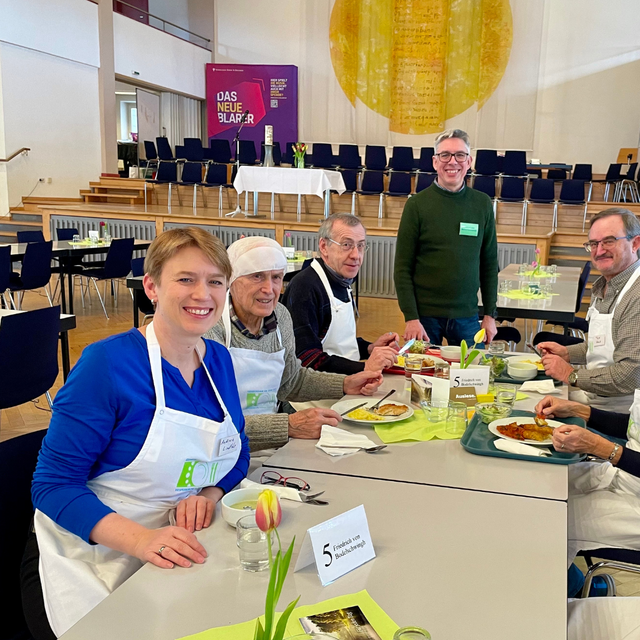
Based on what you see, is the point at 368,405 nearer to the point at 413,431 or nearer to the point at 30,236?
the point at 413,431

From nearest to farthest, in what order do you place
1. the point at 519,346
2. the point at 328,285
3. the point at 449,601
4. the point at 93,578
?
the point at 449,601
the point at 93,578
the point at 328,285
the point at 519,346

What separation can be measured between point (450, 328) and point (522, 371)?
3.44 feet

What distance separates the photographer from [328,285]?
2.83 metres

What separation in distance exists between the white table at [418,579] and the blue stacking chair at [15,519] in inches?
19.2

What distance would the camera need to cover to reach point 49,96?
1199 cm

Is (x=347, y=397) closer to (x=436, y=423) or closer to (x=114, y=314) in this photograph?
(x=436, y=423)

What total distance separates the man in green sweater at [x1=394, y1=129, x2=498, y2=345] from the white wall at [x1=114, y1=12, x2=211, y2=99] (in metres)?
11.7

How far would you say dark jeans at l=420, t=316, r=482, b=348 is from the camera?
11.8 ft

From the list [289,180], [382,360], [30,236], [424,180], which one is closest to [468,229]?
[382,360]

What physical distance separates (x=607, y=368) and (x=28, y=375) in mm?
2604

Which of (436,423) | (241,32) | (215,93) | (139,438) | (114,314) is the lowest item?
(114,314)

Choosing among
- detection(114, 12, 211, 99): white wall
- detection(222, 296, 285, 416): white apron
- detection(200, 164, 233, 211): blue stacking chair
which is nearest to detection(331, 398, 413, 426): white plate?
detection(222, 296, 285, 416): white apron

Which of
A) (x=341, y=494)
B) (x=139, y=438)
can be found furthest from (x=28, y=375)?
(x=341, y=494)

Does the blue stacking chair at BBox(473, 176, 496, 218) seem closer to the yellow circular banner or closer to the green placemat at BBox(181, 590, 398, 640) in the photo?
the yellow circular banner
